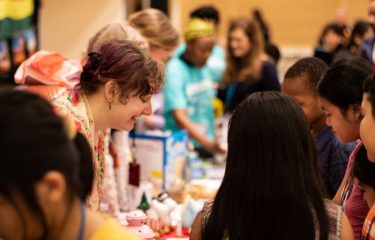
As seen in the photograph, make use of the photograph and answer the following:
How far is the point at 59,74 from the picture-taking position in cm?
276

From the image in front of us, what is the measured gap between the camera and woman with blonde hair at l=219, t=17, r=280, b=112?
14.1ft

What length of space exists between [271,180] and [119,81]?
69 cm

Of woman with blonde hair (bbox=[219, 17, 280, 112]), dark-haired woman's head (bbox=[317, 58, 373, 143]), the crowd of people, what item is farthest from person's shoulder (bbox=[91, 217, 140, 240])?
woman with blonde hair (bbox=[219, 17, 280, 112])

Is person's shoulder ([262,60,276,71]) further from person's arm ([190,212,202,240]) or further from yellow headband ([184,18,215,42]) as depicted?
person's arm ([190,212,202,240])

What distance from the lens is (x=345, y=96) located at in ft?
7.37

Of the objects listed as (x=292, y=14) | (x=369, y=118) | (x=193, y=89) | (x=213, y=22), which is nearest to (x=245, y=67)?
(x=193, y=89)

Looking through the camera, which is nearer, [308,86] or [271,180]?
[271,180]

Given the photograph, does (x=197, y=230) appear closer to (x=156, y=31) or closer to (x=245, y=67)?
(x=156, y=31)

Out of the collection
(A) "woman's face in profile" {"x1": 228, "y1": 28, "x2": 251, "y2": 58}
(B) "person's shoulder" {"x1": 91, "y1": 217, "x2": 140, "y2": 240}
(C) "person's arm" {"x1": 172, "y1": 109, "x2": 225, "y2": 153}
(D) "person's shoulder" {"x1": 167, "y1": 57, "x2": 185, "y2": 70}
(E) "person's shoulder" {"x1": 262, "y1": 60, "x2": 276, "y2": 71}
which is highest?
(B) "person's shoulder" {"x1": 91, "y1": 217, "x2": 140, "y2": 240}

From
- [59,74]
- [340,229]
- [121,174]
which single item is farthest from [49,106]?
[121,174]

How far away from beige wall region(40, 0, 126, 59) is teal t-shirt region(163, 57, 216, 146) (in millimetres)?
618

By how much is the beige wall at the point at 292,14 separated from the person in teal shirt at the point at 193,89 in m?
4.55

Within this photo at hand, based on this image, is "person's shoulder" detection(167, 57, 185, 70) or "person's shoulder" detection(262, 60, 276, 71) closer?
"person's shoulder" detection(167, 57, 185, 70)

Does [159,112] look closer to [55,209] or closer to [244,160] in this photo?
[244,160]
